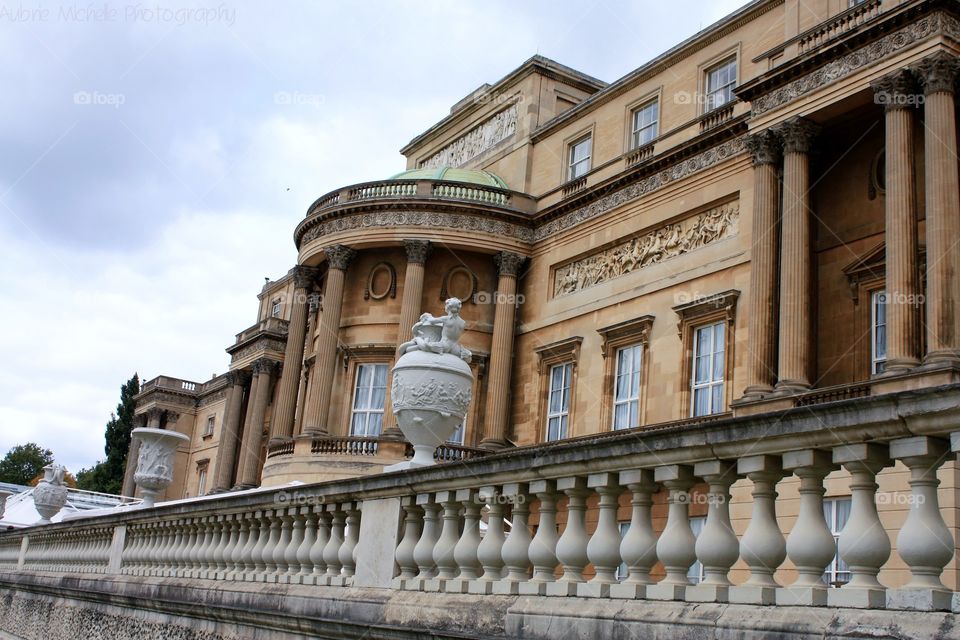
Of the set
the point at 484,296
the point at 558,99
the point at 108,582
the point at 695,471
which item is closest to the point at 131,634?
the point at 108,582

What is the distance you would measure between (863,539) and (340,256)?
94.6 feet

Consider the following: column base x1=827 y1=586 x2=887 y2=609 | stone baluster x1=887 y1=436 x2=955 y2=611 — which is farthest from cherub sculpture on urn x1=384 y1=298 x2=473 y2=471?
stone baluster x1=887 y1=436 x2=955 y2=611

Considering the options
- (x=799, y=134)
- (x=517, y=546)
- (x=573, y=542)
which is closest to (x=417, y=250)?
(x=799, y=134)

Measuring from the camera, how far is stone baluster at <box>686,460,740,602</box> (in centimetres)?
490

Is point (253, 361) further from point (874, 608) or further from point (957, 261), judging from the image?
point (874, 608)

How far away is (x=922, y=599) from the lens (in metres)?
3.97

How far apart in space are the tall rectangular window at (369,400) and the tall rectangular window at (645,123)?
10.4 m

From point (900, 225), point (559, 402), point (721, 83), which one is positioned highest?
point (721, 83)

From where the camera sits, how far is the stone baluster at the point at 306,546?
8.68 meters

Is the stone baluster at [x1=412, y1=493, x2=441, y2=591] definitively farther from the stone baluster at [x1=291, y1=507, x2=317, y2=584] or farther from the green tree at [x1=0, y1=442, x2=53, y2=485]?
the green tree at [x1=0, y1=442, x2=53, y2=485]

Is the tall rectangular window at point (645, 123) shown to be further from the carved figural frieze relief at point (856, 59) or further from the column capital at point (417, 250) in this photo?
the column capital at point (417, 250)

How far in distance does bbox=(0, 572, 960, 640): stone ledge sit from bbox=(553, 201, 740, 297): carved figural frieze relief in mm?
16748

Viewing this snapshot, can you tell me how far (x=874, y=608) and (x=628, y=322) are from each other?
22.8 m

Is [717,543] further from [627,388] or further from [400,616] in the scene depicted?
[627,388]
